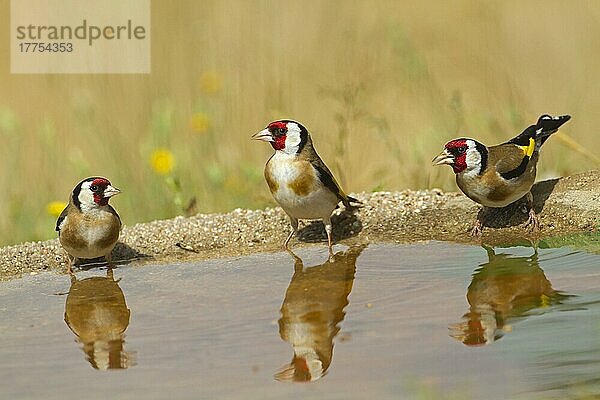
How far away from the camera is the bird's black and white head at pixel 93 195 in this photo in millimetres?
5672

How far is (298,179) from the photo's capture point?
568cm

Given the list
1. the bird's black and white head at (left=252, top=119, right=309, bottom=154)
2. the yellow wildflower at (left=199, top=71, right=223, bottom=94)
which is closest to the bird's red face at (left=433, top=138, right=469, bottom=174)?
the bird's black and white head at (left=252, top=119, right=309, bottom=154)

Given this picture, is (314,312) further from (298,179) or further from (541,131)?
(541,131)

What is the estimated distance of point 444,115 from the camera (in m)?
8.05

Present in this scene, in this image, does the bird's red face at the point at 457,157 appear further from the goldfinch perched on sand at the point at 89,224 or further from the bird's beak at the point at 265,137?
the goldfinch perched on sand at the point at 89,224

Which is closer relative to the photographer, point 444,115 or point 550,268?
point 550,268

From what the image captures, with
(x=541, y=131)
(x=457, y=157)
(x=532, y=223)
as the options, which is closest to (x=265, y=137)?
(x=457, y=157)

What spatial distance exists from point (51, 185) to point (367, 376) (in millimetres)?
4858

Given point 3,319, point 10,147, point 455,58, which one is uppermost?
point 455,58

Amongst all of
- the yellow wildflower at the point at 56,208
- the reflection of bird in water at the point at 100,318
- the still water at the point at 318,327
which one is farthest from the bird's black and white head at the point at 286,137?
the yellow wildflower at the point at 56,208

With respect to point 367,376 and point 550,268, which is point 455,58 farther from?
point 367,376

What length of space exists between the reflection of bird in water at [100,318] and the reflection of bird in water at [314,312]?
577 mm

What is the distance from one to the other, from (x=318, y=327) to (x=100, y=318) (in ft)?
3.10

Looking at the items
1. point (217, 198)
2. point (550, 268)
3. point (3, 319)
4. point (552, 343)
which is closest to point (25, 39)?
point (217, 198)
